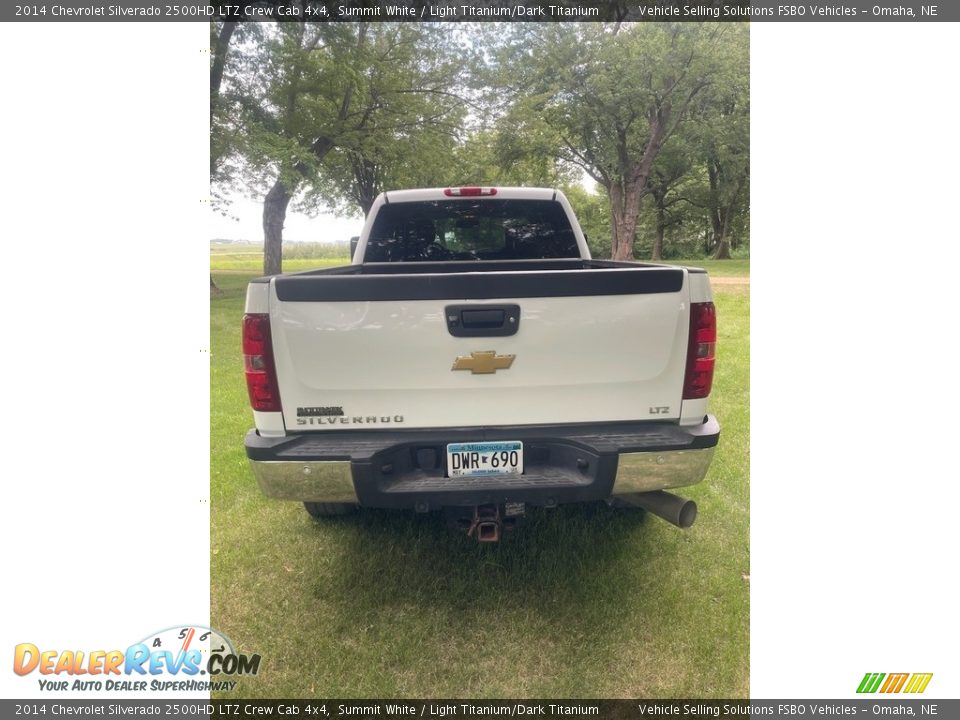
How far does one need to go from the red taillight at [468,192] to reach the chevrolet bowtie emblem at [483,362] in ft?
7.11

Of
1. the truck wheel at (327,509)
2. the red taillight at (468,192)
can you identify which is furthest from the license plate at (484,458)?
the red taillight at (468,192)

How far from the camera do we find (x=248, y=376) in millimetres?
2168

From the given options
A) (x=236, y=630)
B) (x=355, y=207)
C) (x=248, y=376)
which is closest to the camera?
(x=248, y=376)

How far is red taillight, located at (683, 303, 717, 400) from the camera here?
219 cm

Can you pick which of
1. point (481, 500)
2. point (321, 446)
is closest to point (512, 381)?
point (481, 500)

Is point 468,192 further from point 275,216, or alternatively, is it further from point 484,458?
point 275,216

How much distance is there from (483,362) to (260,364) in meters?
0.91

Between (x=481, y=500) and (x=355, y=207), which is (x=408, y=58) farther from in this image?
(x=481, y=500)

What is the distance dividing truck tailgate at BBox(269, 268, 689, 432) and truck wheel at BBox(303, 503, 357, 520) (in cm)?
111

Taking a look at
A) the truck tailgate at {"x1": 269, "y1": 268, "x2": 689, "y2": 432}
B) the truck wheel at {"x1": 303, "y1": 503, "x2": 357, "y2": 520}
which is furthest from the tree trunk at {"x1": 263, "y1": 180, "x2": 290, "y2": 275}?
the truck tailgate at {"x1": 269, "y1": 268, "x2": 689, "y2": 432}

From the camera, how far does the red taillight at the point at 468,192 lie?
12.8 ft

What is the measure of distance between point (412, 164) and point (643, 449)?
44.4 feet

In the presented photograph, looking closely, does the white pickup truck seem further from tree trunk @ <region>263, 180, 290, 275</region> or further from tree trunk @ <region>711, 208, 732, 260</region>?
tree trunk @ <region>711, 208, 732, 260</region>

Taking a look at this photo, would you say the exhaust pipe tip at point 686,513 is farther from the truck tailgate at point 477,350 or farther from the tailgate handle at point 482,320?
the tailgate handle at point 482,320
